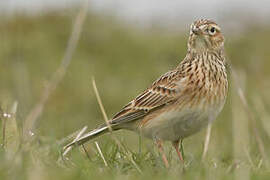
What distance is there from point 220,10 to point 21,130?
421 inches

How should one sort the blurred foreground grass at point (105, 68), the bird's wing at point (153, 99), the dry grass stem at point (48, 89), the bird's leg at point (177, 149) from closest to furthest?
the dry grass stem at point (48, 89), the bird's leg at point (177, 149), the bird's wing at point (153, 99), the blurred foreground grass at point (105, 68)

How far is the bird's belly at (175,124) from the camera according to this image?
19.2 feet

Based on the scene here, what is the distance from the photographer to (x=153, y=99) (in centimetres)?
632

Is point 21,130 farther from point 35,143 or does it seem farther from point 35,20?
point 35,20

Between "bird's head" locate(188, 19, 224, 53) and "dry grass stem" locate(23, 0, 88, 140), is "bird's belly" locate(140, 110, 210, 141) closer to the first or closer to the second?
"bird's head" locate(188, 19, 224, 53)

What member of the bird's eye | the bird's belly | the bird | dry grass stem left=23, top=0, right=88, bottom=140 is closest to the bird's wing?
the bird

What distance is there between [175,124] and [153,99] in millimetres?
461

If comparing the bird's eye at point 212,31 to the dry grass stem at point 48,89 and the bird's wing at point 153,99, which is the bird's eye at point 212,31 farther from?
the dry grass stem at point 48,89

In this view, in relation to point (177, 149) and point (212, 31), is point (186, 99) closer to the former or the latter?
point (177, 149)

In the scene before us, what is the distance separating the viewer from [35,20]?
12.9 m

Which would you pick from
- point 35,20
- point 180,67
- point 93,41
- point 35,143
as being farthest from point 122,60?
point 35,143

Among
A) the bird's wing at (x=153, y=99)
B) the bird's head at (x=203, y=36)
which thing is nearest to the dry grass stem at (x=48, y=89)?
the bird's wing at (x=153, y=99)

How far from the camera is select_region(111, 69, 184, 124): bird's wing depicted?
6193 mm

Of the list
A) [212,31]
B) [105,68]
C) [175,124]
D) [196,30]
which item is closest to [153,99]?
[175,124]
